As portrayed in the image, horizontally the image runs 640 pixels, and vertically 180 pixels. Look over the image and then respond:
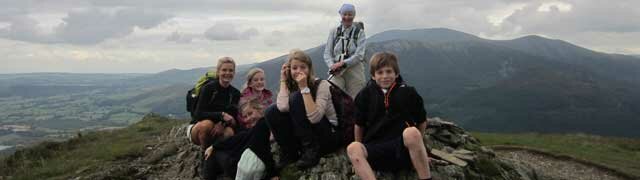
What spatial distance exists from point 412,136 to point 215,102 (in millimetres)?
4689

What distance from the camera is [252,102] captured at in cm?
1041

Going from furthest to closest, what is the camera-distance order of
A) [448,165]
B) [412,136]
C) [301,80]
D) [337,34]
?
[337,34]
[448,165]
[301,80]
[412,136]

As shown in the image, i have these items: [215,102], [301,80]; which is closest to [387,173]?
[301,80]

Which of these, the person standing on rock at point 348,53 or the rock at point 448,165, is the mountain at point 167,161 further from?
the person standing on rock at point 348,53

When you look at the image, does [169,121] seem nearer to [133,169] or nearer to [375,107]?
[133,169]

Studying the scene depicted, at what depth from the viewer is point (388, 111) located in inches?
325

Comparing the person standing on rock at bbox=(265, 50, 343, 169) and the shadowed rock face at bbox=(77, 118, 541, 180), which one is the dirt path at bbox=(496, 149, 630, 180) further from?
the person standing on rock at bbox=(265, 50, 343, 169)

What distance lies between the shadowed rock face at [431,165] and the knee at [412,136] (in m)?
1.40

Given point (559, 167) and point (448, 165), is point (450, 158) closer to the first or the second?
point (448, 165)

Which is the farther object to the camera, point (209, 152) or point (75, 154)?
point (75, 154)

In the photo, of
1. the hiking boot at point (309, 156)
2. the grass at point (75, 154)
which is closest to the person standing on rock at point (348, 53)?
the hiking boot at point (309, 156)

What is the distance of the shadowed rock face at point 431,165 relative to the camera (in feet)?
32.1

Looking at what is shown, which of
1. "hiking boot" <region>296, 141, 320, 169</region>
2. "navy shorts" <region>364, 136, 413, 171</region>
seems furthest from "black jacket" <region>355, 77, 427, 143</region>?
"hiking boot" <region>296, 141, 320, 169</region>

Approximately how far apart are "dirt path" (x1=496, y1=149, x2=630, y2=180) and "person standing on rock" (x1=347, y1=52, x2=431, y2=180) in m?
8.20
